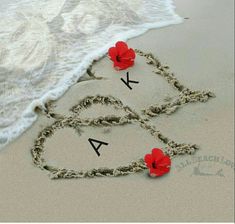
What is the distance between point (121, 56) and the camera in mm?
3057

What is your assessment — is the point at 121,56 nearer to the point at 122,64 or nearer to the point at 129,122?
the point at 122,64

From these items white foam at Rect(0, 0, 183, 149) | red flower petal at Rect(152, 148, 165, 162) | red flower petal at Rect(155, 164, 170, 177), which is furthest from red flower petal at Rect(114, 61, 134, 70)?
red flower petal at Rect(155, 164, 170, 177)

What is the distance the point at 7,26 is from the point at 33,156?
176 cm

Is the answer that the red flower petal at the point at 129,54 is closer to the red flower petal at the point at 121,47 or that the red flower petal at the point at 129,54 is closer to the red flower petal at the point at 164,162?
the red flower petal at the point at 121,47

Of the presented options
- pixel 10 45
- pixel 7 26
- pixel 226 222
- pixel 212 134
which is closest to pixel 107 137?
pixel 212 134

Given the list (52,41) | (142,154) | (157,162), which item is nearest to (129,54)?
(52,41)

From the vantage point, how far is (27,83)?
2.91 meters

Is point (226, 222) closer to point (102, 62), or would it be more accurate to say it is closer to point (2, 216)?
point (2, 216)

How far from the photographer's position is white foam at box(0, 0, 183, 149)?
108 inches

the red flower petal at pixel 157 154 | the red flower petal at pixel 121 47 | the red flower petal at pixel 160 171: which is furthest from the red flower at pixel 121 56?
the red flower petal at pixel 160 171

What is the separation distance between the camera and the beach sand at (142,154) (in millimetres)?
1921

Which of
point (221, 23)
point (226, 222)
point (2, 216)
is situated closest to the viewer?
point (226, 222)

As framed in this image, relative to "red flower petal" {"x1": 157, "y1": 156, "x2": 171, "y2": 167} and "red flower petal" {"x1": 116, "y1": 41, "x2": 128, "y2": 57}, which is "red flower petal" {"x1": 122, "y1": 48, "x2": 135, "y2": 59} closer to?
"red flower petal" {"x1": 116, "y1": 41, "x2": 128, "y2": 57}

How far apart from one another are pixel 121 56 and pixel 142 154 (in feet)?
3.52
